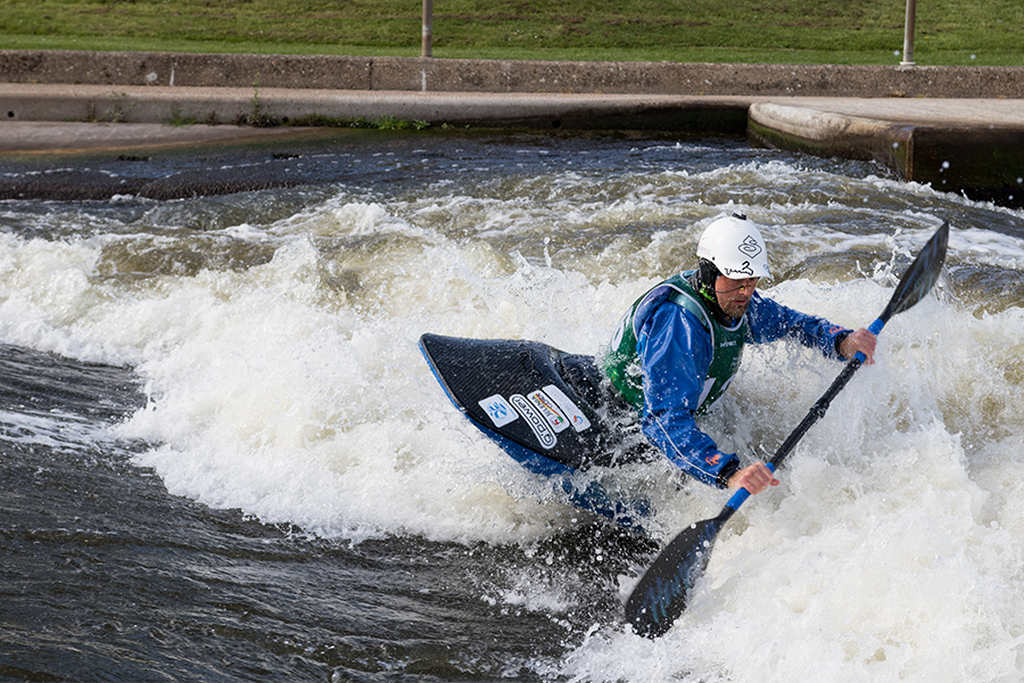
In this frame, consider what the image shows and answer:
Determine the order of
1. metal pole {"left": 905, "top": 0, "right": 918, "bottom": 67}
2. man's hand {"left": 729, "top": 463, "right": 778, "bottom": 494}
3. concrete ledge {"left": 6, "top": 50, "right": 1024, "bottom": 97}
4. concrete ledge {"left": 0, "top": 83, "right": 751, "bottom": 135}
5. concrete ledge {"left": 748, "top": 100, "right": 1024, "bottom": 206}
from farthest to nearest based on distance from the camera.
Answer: concrete ledge {"left": 6, "top": 50, "right": 1024, "bottom": 97}
metal pole {"left": 905, "top": 0, "right": 918, "bottom": 67}
concrete ledge {"left": 0, "top": 83, "right": 751, "bottom": 135}
concrete ledge {"left": 748, "top": 100, "right": 1024, "bottom": 206}
man's hand {"left": 729, "top": 463, "right": 778, "bottom": 494}

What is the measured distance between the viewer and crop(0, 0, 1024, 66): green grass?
15.8m

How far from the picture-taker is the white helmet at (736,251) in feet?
13.4

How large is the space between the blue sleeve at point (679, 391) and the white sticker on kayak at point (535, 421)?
54cm

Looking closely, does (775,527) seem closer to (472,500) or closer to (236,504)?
(472,500)

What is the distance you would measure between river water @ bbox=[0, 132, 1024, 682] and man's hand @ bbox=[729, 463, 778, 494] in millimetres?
359

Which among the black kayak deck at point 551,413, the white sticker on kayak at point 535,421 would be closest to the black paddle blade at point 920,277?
the black kayak deck at point 551,413

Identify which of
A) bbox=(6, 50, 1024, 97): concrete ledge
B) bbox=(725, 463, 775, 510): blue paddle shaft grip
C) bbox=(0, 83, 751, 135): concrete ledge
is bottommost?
bbox=(725, 463, 775, 510): blue paddle shaft grip

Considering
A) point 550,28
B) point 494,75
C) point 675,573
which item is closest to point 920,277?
point 675,573

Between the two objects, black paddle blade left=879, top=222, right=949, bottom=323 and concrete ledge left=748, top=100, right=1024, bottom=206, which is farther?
concrete ledge left=748, top=100, right=1024, bottom=206

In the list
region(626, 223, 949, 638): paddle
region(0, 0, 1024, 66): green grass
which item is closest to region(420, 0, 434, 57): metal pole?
region(0, 0, 1024, 66): green grass

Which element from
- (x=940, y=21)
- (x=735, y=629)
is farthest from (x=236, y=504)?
(x=940, y=21)

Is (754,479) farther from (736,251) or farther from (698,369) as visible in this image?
(736,251)

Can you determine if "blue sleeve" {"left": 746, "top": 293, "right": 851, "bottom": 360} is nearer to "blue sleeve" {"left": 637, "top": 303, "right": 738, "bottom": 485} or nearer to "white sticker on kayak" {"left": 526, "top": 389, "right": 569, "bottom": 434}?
"blue sleeve" {"left": 637, "top": 303, "right": 738, "bottom": 485}

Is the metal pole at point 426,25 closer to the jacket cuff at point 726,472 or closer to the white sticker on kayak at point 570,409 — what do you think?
the white sticker on kayak at point 570,409
